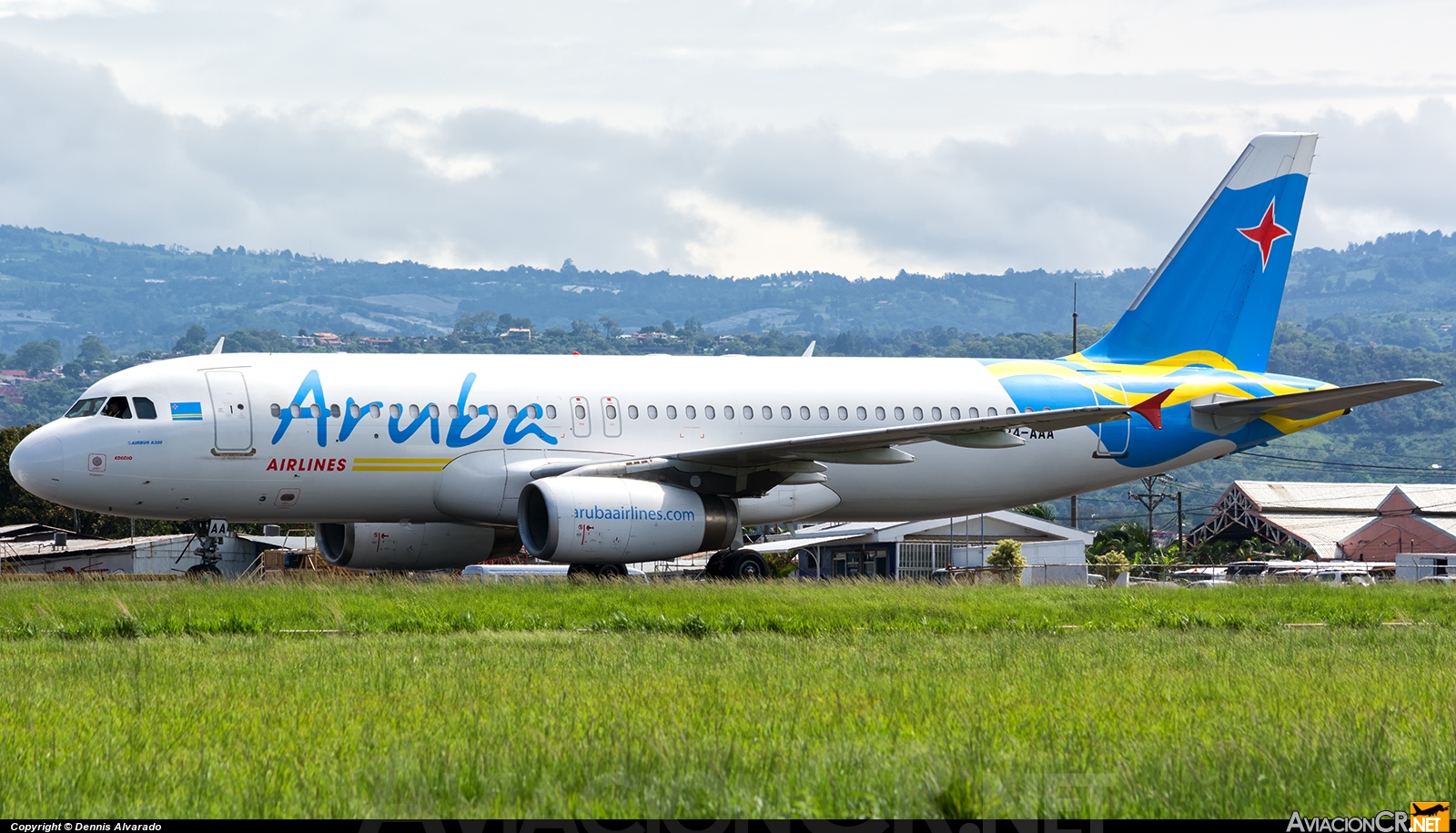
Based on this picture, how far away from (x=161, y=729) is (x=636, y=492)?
575 inches

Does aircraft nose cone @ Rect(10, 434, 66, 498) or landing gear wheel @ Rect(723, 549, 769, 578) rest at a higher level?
aircraft nose cone @ Rect(10, 434, 66, 498)

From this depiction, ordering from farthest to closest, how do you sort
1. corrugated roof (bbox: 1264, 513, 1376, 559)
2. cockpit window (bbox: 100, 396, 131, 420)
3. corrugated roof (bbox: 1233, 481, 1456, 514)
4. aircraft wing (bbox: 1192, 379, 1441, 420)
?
corrugated roof (bbox: 1233, 481, 1456, 514) < corrugated roof (bbox: 1264, 513, 1376, 559) < aircraft wing (bbox: 1192, 379, 1441, 420) < cockpit window (bbox: 100, 396, 131, 420)

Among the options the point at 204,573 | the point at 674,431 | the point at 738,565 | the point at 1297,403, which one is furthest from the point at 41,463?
the point at 1297,403

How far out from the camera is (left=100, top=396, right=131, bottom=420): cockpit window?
70.5ft

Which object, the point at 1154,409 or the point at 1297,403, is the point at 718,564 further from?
the point at 1297,403

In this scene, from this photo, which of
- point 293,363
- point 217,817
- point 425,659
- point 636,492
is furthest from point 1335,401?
point 217,817

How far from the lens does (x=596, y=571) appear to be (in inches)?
938

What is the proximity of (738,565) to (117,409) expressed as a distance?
393 inches

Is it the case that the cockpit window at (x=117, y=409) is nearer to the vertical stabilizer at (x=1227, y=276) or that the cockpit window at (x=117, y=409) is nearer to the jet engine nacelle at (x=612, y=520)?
the jet engine nacelle at (x=612, y=520)

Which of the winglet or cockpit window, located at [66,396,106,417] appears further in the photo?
the winglet

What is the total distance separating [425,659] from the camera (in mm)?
11492

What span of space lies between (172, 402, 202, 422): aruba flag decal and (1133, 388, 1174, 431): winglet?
1470cm

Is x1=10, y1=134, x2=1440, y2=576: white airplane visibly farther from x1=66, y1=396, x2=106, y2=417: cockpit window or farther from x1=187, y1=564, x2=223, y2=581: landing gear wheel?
x1=187, y1=564, x2=223, y2=581: landing gear wheel

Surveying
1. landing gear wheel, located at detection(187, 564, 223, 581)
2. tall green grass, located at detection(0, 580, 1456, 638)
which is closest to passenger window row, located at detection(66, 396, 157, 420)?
landing gear wheel, located at detection(187, 564, 223, 581)
